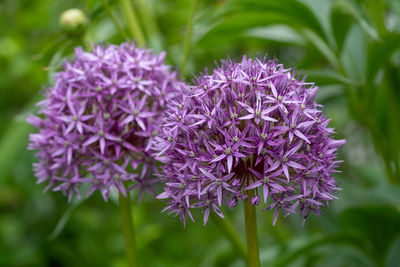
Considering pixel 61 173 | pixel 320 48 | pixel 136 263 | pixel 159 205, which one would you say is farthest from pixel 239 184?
pixel 159 205

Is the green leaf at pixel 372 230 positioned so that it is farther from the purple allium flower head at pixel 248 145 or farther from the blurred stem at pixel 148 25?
the blurred stem at pixel 148 25

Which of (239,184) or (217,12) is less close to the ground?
(217,12)

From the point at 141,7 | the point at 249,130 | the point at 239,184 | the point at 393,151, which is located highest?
the point at 141,7

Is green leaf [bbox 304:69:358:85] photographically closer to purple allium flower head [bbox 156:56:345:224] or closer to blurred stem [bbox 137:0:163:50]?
purple allium flower head [bbox 156:56:345:224]

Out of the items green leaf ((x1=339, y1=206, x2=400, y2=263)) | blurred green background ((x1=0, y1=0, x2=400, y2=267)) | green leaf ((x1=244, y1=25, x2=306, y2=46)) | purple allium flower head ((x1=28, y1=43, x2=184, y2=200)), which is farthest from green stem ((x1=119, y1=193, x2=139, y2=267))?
green leaf ((x1=244, y1=25, x2=306, y2=46))

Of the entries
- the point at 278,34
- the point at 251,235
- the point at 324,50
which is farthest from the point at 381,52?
the point at 251,235

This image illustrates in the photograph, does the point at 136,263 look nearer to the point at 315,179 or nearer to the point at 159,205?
the point at 315,179

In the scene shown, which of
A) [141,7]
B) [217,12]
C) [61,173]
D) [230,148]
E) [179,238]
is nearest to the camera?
[230,148]
